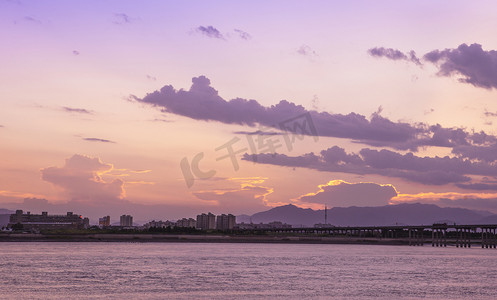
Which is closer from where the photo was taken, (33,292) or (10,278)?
(33,292)

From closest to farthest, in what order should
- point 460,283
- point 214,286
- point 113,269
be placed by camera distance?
point 214,286
point 460,283
point 113,269

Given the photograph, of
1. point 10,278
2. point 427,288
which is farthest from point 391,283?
point 10,278

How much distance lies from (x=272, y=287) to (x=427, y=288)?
17230 mm

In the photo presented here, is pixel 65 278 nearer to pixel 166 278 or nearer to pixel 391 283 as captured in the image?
pixel 166 278

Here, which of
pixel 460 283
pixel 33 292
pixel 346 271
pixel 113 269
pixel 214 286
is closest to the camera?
pixel 33 292

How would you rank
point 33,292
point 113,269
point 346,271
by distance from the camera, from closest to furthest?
point 33,292, point 113,269, point 346,271

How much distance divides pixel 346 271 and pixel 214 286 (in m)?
31.8

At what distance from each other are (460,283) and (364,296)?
21807mm

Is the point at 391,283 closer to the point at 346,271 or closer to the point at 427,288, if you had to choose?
the point at 427,288

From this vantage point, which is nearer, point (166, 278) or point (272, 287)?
point (272, 287)

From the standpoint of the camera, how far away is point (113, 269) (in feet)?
277

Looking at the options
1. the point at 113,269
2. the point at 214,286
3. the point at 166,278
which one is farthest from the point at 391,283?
the point at 113,269

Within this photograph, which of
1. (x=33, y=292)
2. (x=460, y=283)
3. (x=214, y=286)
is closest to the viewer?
(x=33, y=292)

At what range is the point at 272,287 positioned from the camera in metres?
65.4
